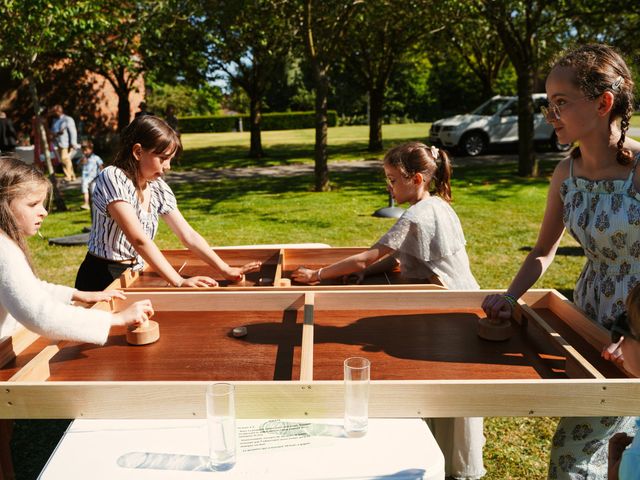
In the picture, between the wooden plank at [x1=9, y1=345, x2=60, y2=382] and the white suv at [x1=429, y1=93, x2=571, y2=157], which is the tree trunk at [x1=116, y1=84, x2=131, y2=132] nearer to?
the white suv at [x1=429, y1=93, x2=571, y2=157]

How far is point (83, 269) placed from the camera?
378cm

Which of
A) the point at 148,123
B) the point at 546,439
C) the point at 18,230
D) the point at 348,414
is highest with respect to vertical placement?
the point at 148,123

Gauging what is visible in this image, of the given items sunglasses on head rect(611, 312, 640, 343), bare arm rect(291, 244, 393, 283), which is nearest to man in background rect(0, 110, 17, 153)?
bare arm rect(291, 244, 393, 283)

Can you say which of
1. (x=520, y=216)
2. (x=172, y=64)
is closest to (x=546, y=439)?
(x=520, y=216)

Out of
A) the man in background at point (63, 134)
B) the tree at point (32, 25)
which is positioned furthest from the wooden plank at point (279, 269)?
the man in background at point (63, 134)

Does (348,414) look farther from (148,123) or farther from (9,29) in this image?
(9,29)

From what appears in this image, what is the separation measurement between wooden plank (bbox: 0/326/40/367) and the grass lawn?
1.57m

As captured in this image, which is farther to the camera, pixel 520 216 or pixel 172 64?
pixel 172 64

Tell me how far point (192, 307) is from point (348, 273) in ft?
3.63

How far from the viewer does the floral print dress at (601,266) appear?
2.34 metres

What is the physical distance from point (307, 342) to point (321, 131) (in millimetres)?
12003

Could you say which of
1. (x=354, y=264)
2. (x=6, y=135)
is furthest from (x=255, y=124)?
(x=354, y=264)

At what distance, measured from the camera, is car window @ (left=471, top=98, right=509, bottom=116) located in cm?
2083

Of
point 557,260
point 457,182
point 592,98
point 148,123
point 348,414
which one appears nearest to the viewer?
point 348,414
